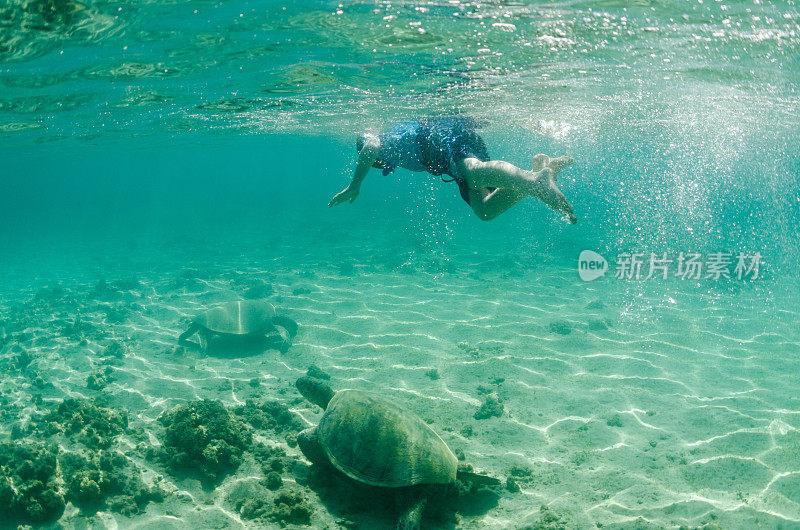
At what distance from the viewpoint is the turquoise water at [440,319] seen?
563cm

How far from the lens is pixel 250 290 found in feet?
52.5

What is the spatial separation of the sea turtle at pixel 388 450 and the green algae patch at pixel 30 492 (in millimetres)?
3295

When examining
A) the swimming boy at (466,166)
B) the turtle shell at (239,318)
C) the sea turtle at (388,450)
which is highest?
the swimming boy at (466,166)

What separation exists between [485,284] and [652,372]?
8010 millimetres

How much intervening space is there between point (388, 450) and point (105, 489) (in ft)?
13.0

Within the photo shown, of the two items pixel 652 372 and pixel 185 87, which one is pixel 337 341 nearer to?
pixel 652 372

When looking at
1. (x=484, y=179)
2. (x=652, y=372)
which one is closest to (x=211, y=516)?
(x=484, y=179)

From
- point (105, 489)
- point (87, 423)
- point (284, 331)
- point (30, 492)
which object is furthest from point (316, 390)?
point (284, 331)

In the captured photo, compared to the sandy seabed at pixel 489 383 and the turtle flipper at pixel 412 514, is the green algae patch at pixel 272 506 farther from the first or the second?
the turtle flipper at pixel 412 514

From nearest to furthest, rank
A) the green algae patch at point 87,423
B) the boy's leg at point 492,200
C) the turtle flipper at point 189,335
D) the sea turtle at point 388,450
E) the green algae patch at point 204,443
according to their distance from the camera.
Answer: the boy's leg at point 492,200, the sea turtle at point 388,450, the green algae patch at point 204,443, the green algae patch at point 87,423, the turtle flipper at point 189,335

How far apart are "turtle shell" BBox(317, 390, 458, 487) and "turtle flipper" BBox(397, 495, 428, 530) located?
27cm

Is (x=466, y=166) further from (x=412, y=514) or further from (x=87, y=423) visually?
(x=87, y=423)

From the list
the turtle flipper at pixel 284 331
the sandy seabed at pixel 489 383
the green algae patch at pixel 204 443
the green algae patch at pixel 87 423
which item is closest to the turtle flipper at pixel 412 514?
the sandy seabed at pixel 489 383

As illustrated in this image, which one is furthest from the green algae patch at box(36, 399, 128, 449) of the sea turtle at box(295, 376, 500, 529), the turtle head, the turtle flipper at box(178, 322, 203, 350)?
the sea turtle at box(295, 376, 500, 529)
